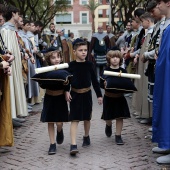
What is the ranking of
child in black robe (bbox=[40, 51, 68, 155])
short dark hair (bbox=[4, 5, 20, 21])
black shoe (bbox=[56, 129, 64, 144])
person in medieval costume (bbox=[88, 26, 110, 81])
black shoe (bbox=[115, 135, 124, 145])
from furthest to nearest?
person in medieval costume (bbox=[88, 26, 110, 81]), short dark hair (bbox=[4, 5, 20, 21]), black shoe (bbox=[115, 135, 124, 145]), black shoe (bbox=[56, 129, 64, 144]), child in black robe (bbox=[40, 51, 68, 155])

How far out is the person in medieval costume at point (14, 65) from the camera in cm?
746

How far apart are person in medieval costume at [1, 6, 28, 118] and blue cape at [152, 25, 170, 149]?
3399 millimetres

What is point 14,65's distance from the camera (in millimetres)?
7652

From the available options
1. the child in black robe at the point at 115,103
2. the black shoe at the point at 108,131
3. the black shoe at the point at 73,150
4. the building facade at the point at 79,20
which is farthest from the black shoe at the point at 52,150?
the building facade at the point at 79,20

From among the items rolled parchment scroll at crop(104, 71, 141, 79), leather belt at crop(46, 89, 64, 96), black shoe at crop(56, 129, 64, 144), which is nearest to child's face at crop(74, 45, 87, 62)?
rolled parchment scroll at crop(104, 71, 141, 79)

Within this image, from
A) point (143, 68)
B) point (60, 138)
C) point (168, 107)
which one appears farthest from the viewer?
point (143, 68)

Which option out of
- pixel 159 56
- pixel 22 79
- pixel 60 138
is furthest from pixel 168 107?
pixel 22 79

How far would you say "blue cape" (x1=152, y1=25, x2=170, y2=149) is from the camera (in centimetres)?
464

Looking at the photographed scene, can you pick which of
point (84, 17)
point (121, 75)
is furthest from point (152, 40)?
point (84, 17)

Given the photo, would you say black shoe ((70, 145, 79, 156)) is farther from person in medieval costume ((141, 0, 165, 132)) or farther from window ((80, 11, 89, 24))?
window ((80, 11, 89, 24))

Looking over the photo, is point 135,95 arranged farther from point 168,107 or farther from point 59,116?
point 168,107

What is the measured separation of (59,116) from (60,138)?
51 centimetres

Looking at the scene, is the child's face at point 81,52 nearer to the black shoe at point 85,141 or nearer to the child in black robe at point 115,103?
the child in black robe at point 115,103

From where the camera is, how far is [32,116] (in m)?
8.68
